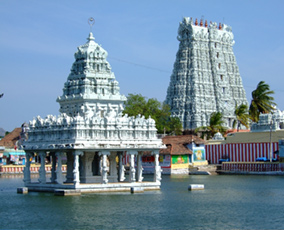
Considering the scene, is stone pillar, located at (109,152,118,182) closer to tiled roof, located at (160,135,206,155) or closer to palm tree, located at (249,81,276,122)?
tiled roof, located at (160,135,206,155)

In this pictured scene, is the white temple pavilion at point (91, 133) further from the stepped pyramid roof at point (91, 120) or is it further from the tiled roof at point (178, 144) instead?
the tiled roof at point (178, 144)

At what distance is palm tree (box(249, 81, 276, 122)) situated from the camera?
10225cm

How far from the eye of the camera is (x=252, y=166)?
253 ft

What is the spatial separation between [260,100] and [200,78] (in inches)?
681

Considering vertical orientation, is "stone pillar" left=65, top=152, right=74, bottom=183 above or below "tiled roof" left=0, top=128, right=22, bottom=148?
below

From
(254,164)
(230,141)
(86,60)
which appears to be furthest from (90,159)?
(230,141)

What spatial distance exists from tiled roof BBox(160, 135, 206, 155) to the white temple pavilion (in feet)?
104

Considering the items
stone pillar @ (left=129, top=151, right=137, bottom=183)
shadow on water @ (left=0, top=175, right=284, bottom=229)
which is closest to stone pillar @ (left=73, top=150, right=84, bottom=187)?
shadow on water @ (left=0, top=175, right=284, bottom=229)

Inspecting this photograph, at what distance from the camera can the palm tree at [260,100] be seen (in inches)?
4026

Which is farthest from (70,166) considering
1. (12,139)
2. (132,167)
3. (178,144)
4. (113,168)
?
(12,139)

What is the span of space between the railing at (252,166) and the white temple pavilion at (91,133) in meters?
28.9

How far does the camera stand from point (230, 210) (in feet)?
125

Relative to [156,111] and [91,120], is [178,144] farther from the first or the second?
[91,120]

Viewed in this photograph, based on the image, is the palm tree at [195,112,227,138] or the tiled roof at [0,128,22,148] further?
the tiled roof at [0,128,22,148]
